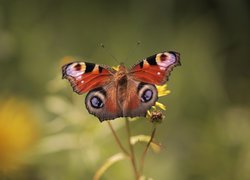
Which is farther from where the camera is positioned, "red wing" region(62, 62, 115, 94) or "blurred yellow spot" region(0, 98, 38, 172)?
"blurred yellow spot" region(0, 98, 38, 172)

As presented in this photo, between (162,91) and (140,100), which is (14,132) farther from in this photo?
(140,100)

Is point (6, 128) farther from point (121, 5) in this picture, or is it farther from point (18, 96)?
point (121, 5)

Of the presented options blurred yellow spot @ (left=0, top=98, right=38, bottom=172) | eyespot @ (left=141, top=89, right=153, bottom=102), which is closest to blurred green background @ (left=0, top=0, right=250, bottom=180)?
blurred yellow spot @ (left=0, top=98, right=38, bottom=172)

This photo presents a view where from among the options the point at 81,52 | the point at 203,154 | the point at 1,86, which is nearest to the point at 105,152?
the point at 203,154

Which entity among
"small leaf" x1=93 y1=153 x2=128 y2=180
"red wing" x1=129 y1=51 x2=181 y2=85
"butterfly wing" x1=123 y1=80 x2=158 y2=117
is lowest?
"small leaf" x1=93 y1=153 x2=128 y2=180

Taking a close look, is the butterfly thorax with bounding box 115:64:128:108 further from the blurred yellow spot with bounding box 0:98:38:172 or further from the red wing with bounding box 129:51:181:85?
Result: the blurred yellow spot with bounding box 0:98:38:172

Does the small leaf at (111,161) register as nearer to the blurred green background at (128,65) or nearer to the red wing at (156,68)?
the red wing at (156,68)

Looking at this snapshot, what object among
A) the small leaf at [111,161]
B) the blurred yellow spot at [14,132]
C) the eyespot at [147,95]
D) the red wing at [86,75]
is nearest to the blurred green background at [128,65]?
the blurred yellow spot at [14,132]

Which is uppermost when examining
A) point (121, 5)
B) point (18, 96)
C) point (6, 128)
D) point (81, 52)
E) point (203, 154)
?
point (121, 5)
